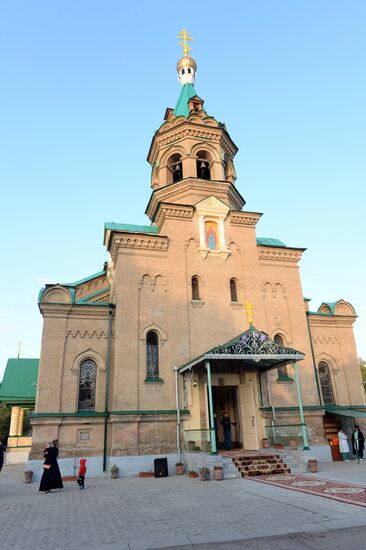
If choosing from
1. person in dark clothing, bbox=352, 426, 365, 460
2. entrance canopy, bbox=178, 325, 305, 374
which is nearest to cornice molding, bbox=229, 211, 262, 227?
entrance canopy, bbox=178, 325, 305, 374

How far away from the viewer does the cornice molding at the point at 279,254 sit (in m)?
20.9

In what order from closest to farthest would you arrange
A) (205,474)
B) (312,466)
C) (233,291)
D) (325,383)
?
(205,474) < (312,466) < (233,291) < (325,383)

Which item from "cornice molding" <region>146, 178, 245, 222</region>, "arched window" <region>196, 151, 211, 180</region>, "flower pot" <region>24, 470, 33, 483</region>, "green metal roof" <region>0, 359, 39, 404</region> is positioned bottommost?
"flower pot" <region>24, 470, 33, 483</region>

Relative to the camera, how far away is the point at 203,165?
22312 mm

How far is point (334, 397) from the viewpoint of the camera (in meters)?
20.5

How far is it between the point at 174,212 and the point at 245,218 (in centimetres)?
386

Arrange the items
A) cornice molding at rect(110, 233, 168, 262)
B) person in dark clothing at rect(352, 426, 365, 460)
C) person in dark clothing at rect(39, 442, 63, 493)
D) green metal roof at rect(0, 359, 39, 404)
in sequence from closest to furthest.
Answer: person in dark clothing at rect(39, 442, 63, 493) → person in dark clothing at rect(352, 426, 365, 460) → cornice molding at rect(110, 233, 168, 262) → green metal roof at rect(0, 359, 39, 404)

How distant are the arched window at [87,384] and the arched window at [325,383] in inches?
449

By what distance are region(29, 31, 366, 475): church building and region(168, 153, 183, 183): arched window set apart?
0.07 meters

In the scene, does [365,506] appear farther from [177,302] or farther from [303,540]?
[177,302]

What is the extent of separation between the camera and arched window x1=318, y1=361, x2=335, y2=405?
804 inches

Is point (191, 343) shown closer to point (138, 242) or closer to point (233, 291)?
point (233, 291)

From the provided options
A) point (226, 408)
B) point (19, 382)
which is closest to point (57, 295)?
point (226, 408)

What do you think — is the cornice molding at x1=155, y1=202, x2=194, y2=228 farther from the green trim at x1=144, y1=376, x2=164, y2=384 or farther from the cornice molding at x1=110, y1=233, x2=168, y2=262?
the green trim at x1=144, y1=376, x2=164, y2=384
